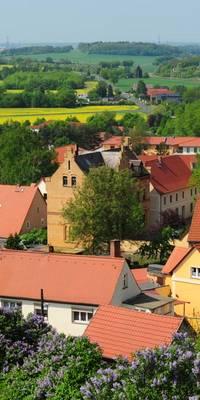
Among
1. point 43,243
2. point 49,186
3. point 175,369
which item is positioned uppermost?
point 175,369

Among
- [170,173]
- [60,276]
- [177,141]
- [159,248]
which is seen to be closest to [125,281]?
[60,276]

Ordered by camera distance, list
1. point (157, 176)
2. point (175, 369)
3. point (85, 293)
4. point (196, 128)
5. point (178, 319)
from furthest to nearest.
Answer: point (196, 128) < point (157, 176) < point (85, 293) < point (178, 319) < point (175, 369)

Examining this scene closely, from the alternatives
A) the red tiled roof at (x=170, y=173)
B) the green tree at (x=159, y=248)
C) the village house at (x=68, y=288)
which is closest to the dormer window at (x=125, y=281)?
the village house at (x=68, y=288)

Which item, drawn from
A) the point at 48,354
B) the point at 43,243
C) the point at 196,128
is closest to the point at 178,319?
the point at 48,354

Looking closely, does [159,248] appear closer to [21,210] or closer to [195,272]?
[21,210]

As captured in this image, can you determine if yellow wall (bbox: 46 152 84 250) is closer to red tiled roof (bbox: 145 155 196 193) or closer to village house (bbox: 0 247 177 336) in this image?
red tiled roof (bbox: 145 155 196 193)

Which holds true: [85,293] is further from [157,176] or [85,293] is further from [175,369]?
[157,176]
